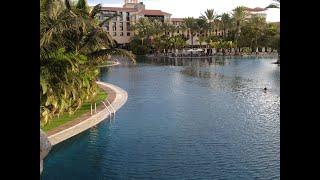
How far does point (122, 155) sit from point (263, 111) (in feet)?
29.7

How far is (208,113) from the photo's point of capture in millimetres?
18891

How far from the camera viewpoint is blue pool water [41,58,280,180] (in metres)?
10.7

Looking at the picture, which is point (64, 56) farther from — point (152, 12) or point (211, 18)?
point (152, 12)

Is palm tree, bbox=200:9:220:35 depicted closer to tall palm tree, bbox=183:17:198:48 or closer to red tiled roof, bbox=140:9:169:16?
tall palm tree, bbox=183:17:198:48

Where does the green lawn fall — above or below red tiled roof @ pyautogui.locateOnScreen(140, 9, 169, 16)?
below

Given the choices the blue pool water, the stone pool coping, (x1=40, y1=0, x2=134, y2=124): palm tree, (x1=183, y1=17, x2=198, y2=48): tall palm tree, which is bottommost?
the blue pool water

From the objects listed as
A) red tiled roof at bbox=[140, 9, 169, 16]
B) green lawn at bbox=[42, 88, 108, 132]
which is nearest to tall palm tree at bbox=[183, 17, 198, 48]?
red tiled roof at bbox=[140, 9, 169, 16]

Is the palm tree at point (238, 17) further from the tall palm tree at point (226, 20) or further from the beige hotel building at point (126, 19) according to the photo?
the beige hotel building at point (126, 19)

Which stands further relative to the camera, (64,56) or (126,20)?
(126,20)

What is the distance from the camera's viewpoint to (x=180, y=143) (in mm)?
13523

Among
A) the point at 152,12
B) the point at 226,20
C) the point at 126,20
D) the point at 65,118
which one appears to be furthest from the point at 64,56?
the point at 152,12
